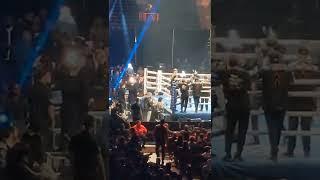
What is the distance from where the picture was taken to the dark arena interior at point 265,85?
4.94 meters

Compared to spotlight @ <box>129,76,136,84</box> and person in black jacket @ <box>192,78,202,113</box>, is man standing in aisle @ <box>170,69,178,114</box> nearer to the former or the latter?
person in black jacket @ <box>192,78,202,113</box>

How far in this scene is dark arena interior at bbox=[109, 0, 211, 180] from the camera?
5.05 m

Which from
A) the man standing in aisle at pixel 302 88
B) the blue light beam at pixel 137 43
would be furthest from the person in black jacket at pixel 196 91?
the man standing in aisle at pixel 302 88

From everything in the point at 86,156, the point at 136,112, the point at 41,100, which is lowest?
the point at 86,156

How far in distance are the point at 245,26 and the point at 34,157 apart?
8.22ft

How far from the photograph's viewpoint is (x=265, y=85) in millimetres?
4953

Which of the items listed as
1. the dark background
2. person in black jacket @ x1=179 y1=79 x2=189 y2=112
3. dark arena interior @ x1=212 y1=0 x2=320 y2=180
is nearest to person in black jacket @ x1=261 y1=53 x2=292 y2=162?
dark arena interior @ x1=212 y1=0 x2=320 y2=180

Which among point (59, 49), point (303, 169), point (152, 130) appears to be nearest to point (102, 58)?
point (59, 49)

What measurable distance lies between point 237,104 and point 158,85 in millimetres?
843

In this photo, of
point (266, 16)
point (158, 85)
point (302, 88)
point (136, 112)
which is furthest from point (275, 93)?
point (136, 112)

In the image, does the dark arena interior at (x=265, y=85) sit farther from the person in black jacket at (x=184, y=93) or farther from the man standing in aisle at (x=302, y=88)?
the person in black jacket at (x=184, y=93)

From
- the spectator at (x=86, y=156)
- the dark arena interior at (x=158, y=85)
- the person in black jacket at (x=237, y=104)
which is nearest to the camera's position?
the spectator at (x=86, y=156)

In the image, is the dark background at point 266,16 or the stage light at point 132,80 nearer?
the dark background at point 266,16

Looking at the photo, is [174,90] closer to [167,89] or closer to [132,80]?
[167,89]
